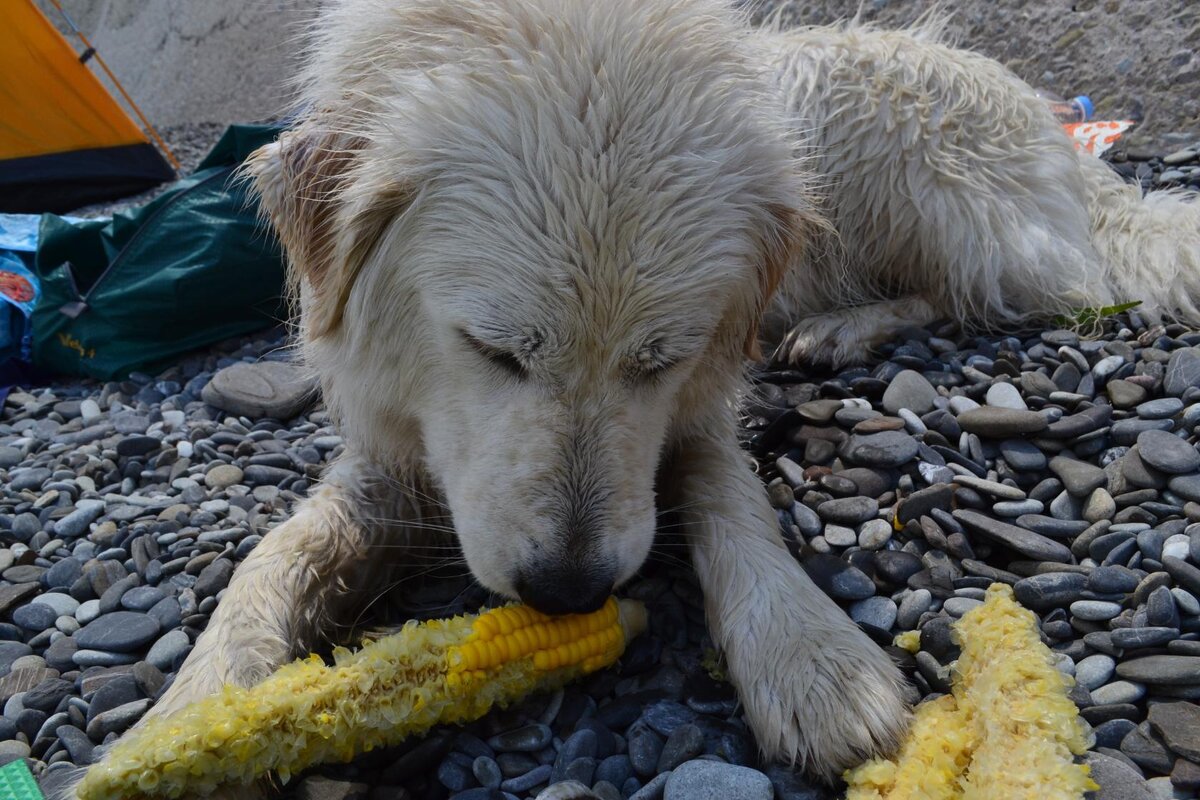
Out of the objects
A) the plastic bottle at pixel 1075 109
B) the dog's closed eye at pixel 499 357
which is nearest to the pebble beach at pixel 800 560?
the dog's closed eye at pixel 499 357

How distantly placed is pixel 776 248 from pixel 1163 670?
1479 mm

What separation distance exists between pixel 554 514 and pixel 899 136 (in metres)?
2.97

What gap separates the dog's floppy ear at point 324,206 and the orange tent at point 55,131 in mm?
6915

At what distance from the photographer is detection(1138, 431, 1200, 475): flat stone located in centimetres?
252

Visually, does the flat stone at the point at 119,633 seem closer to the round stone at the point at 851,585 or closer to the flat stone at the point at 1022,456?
the round stone at the point at 851,585

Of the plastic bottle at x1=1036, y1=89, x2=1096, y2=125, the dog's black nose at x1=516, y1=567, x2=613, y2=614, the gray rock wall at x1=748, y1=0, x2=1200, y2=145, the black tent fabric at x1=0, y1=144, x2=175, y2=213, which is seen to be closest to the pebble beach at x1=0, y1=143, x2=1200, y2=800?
the dog's black nose at x1=516, y1=567, x2=613, y2=614

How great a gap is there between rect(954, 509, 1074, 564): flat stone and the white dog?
0.56 m

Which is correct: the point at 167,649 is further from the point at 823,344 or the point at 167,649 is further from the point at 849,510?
the point at 823,344

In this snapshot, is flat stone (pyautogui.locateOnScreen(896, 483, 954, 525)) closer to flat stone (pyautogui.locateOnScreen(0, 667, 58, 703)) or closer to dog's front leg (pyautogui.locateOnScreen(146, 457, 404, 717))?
dog's front leg (pyautogui.locateOnScreen(146, 457, 404, 717))

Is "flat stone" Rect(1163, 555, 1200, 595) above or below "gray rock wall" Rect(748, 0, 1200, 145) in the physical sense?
above

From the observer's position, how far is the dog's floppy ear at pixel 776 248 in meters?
2.53

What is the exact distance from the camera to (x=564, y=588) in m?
1.93

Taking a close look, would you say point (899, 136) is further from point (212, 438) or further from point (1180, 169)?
point (212, 438)

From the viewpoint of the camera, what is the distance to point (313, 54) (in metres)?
2.90
